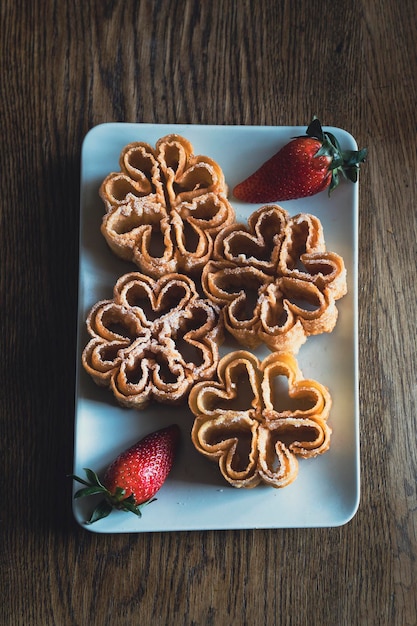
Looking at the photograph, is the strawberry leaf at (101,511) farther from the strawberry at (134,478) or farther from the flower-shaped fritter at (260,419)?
the flower-shaped fritter at (260,419)

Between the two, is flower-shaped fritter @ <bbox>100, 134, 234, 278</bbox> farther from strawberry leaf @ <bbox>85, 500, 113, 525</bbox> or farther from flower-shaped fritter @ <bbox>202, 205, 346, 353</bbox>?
strawberry leaf @ <bbox>85, 500, 113, 525</bbox>

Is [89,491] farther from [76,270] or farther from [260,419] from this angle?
[76,270]

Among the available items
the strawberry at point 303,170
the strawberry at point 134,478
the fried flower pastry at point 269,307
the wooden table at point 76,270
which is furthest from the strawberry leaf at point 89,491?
the strawberry at point 303,170

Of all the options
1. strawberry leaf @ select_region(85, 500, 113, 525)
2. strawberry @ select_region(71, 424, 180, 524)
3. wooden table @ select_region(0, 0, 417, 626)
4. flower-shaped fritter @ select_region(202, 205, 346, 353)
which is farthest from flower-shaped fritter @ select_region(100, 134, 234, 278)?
strawberry leaf @ select_region(85, 500, 113, 525)


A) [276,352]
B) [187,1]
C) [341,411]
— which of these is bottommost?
[341,411]

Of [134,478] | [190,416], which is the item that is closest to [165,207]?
[190,416]

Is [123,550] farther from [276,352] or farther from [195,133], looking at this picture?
[195,133]

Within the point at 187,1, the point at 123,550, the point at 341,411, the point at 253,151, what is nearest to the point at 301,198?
the point at 253,151
